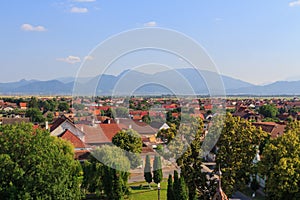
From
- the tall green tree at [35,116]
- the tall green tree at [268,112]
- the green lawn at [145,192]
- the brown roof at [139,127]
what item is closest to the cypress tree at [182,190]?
the green lawn at [145,192]

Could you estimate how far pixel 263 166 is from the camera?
1534cm

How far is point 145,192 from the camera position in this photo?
21016 mm

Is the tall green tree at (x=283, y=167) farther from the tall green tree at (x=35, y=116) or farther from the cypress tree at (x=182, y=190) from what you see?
the tall green tree at (x=35, y=116)

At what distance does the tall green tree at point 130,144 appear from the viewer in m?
23.2

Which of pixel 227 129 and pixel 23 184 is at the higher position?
pixel 227 129

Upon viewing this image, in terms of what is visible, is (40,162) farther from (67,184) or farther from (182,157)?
(182,157)

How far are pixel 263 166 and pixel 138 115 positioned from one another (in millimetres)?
32960

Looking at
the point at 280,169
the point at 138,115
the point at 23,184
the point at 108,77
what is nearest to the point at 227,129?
the point at 280,169

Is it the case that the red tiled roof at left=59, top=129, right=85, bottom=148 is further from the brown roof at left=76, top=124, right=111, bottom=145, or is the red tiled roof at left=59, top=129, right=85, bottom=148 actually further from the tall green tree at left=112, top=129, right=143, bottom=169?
the tall green tree at left=112, top=129, right=143, bottom=169

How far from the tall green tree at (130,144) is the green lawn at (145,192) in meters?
1.45

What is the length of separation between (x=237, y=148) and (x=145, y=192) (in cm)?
866

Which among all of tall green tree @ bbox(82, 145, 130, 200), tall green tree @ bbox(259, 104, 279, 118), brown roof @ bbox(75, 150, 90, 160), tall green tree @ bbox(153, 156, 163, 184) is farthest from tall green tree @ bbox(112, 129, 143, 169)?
tall green tree @ bbox(259, 104, 279, 118)

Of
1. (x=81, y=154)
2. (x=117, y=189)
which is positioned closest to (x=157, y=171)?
(x=117, y=189)

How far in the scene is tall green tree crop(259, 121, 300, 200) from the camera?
47.4 ft
